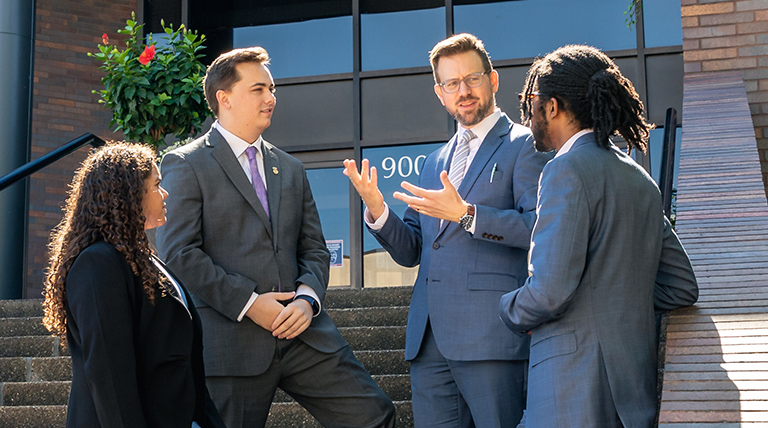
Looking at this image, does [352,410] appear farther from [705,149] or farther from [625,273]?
[705,149]

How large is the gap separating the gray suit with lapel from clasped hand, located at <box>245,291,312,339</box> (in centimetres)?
43

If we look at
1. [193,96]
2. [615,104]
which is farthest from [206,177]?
[193,96]

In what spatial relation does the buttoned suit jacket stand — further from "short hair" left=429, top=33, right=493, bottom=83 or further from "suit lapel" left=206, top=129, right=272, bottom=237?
"suit lapel" left=206, top=129, right=272, bottom=237

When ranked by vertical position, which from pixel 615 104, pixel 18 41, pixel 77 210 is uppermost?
pixel 18 41

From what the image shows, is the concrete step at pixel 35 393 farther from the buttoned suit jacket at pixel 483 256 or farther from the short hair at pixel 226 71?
the buttoned suit jacket at pixel 483 256

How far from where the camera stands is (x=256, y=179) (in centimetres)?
365

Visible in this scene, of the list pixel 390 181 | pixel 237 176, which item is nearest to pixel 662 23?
pixel 390 181

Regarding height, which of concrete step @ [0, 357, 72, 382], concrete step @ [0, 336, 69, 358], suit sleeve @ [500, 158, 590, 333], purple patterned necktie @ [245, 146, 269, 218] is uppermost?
purple patterned necktie @ [245, 146, 269, 218]

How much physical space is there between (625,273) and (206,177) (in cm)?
174

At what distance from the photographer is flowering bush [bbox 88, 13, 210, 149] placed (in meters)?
7.48

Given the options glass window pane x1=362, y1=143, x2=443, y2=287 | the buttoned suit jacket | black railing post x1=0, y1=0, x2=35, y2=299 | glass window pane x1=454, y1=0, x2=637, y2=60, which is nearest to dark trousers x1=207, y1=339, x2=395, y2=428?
the buttoned suit jacket

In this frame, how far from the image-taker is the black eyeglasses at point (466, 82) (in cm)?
352

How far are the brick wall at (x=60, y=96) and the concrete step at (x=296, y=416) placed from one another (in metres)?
7.00

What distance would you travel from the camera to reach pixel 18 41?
8227 millimetres
